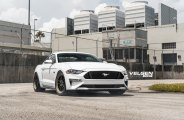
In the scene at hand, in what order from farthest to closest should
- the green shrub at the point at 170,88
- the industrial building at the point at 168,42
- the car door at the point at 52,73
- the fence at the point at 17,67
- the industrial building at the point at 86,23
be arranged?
the industrial building at the point at 86,23 → the industrial building at the point at 168,42 → the fence at the point at 17,67 → the green shrub at the point at 170,88 → the car door at the point at 52,73

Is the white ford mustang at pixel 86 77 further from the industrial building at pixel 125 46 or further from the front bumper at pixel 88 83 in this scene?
the industrial building at pixel 125 46

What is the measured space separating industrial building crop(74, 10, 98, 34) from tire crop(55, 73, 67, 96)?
70.4 meters

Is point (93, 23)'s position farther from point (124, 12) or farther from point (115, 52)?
point (115, 52)

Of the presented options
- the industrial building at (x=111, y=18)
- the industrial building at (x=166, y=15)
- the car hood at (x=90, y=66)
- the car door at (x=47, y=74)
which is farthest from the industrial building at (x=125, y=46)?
the car hood at (x=90, y=66)

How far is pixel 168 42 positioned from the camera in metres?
66.1

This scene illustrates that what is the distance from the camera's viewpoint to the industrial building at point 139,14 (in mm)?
74125

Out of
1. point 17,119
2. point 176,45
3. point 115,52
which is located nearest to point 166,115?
point 17,119

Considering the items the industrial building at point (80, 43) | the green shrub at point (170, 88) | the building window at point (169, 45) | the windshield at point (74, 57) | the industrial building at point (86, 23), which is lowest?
the green shrub at point (170, 88)

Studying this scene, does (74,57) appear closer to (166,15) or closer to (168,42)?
(168,42)

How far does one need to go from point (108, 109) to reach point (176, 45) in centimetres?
5919

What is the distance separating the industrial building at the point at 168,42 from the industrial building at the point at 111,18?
10.0 m

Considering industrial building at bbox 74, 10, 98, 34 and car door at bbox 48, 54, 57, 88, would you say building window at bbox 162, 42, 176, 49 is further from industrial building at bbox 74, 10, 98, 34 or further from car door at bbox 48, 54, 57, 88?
car door at bbox 48, 54, 57, 88

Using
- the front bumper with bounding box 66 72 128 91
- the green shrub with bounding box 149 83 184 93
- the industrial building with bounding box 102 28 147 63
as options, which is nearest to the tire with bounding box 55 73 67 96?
→ the front bumper with bounding box 66 72 128 91

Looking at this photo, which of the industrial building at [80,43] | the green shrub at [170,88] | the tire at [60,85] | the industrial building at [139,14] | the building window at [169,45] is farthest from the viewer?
the industrial building at [139,14]
